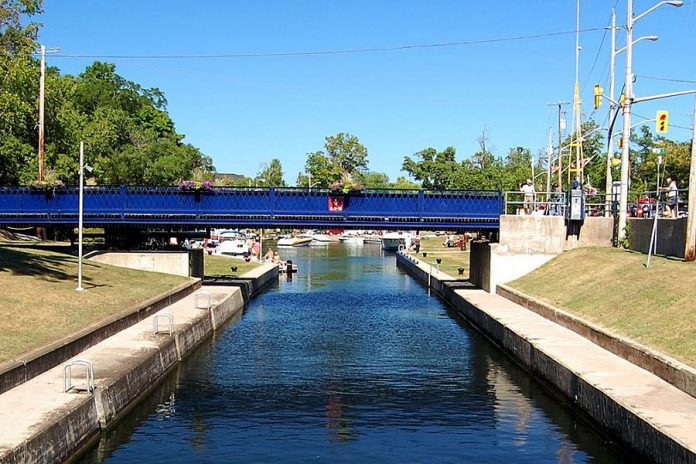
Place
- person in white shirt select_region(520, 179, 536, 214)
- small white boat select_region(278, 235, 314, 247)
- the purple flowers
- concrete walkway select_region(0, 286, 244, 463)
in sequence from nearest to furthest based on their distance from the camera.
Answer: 1. concrete walkway select_region(0, 286, 244, 463)
2. the purple flowers
3. person in white shirt select_region(520, 179, 536, 214)
4. small white boat select_region(278, 235, 314, 247)

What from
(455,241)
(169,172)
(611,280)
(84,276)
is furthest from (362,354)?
(455,241)

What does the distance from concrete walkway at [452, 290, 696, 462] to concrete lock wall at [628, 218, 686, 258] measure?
6.93 meters

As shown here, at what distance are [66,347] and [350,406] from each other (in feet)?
26.4

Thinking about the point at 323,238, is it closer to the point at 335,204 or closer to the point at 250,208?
the point at 250,208

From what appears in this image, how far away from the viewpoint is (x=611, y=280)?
34.4 meters

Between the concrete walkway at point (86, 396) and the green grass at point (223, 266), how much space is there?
102 ft

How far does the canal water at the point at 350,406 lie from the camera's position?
63.2 ft

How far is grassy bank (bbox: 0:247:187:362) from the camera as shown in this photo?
24.6 metres

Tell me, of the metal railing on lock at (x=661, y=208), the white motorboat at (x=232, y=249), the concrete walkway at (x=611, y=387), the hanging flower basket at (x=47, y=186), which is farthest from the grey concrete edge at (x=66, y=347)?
the white motorboat at (x=232, y=249)

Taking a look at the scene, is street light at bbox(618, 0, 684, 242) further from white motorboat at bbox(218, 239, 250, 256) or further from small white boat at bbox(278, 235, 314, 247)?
small white boat at bbox(278, 235, 314, 247)

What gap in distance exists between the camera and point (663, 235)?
1484 inches

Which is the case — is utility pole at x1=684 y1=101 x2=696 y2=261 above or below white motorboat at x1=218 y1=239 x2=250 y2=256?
above

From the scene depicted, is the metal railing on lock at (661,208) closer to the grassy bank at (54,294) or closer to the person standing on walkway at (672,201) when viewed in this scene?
the person standing on walkway at (672,201)

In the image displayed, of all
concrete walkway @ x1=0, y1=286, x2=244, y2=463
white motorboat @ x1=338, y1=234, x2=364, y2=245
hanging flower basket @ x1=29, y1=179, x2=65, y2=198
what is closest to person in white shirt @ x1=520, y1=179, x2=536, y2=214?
concrete walkway @ x1=0, y1=286, x2=244, y2=463
